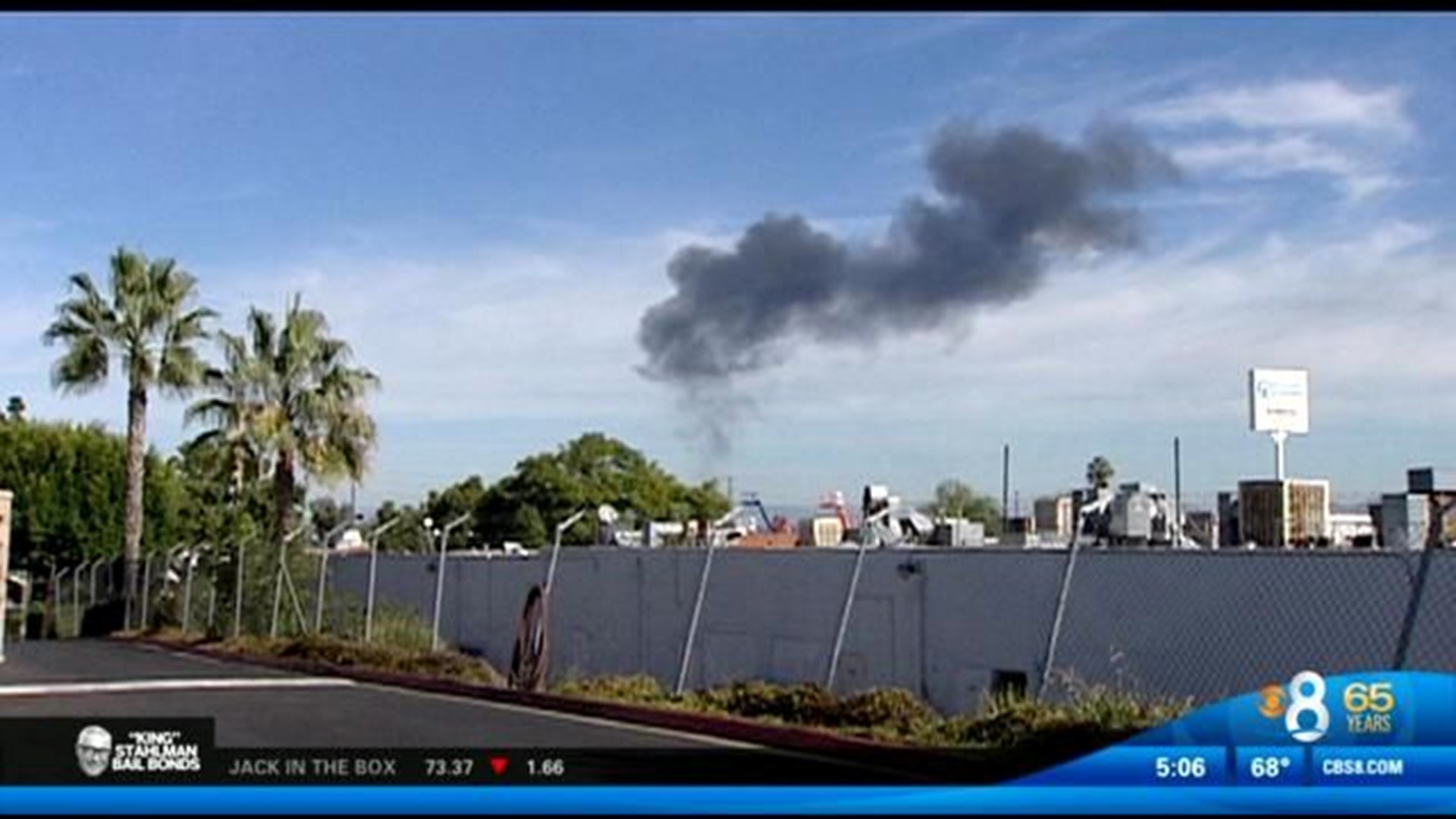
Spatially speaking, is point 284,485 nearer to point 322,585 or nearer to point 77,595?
point 322,585

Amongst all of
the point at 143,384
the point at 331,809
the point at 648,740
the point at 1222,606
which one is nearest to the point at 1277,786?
the point at 331,809

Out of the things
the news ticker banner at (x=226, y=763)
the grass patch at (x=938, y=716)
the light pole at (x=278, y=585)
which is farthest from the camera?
the light pole at (x=278, y=585)

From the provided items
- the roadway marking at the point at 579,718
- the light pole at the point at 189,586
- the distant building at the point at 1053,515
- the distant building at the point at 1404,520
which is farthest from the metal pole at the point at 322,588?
the distant building at the point at 1404,520

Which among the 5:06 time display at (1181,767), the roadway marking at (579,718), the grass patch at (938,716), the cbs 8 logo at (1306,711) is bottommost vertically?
the roadway marking at (579,718)

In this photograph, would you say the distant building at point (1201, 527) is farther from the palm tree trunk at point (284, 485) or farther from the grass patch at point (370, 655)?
the palm tree trunk at point (284, 485)

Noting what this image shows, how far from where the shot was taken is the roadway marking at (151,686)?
19188 mm

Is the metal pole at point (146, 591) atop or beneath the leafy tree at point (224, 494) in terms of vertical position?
beneath

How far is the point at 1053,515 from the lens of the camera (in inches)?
1231

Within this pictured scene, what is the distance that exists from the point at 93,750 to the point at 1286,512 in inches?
635

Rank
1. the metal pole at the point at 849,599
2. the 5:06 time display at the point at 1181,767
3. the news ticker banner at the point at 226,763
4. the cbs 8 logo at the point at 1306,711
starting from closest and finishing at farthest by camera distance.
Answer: the 5:06 time display at the point at 1181,767
the cbs 8 logo at the point at 1306,711
the news ticker banner at the point at 226,763
the metal pole at the point at 849,599

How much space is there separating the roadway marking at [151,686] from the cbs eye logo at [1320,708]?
13406mm

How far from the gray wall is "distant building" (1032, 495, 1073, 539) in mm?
6607

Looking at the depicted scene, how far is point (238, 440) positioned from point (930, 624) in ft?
65.8

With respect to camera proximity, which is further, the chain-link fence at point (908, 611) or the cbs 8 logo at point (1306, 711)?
the chain-link fence at point (908, 611)
